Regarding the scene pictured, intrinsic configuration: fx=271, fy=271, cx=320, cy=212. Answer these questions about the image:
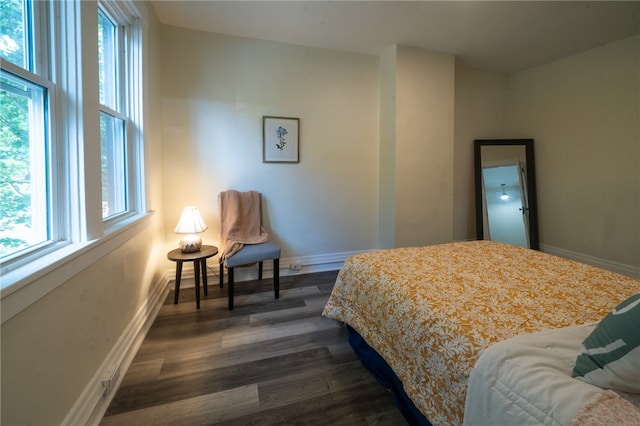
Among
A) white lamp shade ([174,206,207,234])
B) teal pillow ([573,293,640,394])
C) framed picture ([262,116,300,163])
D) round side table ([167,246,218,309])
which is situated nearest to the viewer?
teal pillow ([573,293,640,394])

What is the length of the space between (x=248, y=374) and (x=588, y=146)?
433cm

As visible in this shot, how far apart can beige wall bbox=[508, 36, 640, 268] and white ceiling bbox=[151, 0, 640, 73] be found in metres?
0.32

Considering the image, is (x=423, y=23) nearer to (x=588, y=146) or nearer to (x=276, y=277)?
(x=588, y=146)

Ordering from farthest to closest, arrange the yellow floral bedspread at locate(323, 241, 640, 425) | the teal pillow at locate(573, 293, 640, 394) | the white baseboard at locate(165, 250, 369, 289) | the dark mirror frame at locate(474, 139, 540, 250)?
the dark mirror frame at locate(474, 139, 540, 250) → the white baseboard at locate(165, 250, 369, 289) → the yellow floral bedspread at locate(323, 241, 640, 425) → the teal pillow at locate(573, 293, 640, 394)

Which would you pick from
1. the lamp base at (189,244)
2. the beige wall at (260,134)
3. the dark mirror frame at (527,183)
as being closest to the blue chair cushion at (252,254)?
the lamp base at (189,244)

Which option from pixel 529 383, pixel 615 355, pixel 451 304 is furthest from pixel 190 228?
pixel 615 355

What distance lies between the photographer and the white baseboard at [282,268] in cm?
289

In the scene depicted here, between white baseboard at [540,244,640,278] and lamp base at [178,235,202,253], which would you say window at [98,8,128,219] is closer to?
lamp base at [178,235,202,253]

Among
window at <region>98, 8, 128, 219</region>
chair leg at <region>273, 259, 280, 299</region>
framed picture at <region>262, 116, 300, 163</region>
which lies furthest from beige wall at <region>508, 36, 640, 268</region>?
window at <region>98, 8, 128, 219</region>

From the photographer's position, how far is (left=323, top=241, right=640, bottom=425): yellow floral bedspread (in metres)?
0.99

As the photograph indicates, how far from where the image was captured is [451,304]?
117 centimetres

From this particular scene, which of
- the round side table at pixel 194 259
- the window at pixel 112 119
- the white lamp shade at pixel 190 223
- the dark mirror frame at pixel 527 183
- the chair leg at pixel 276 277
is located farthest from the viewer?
the dark mirror frame at pixel 527 183

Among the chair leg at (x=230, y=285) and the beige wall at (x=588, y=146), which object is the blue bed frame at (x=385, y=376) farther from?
the beige wall at (x=588, y=146)

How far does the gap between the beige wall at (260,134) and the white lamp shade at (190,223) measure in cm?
41
